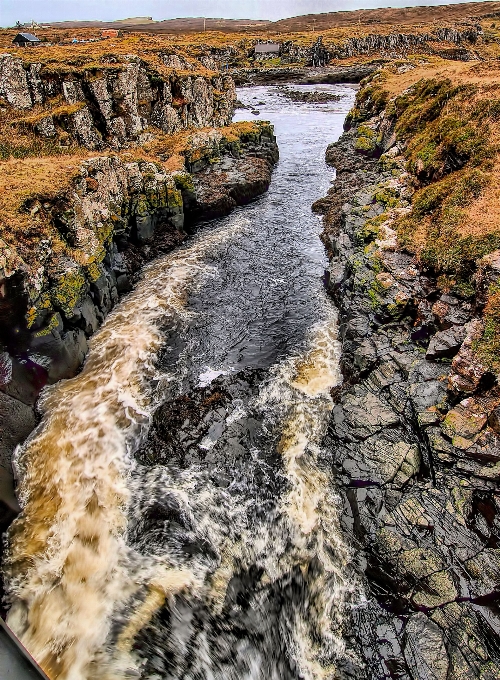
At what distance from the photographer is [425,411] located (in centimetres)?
1351

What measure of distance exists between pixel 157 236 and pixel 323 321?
14.2m

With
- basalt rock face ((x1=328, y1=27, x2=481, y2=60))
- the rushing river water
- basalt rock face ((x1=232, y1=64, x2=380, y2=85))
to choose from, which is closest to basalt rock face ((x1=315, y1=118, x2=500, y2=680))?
the rushing river water

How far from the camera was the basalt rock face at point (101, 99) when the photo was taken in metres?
26.2

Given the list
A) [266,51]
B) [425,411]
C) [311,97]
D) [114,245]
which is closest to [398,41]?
[266,51]

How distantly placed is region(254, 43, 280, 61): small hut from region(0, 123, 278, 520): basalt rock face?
117973mm

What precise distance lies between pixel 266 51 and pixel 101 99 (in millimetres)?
126472

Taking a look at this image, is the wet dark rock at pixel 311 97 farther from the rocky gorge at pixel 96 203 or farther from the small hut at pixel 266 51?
the small hut at pixel 266 51

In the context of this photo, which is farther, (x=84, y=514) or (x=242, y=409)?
(x=242, y=409)

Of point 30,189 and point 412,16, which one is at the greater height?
point 412,16

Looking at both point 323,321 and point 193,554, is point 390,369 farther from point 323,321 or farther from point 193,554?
point 193,554

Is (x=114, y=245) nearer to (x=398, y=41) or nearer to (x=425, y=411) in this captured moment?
(x=425, y=411)

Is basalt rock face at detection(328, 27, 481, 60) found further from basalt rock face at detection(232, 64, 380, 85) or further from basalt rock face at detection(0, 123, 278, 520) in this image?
basalt rock face at detection(0, 123, 278, 520)

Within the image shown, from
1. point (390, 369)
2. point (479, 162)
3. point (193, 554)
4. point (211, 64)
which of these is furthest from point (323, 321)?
point (211, 64)

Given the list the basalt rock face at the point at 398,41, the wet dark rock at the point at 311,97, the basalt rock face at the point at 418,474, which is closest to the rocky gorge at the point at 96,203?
the basalt rock face at the point at 418,474
